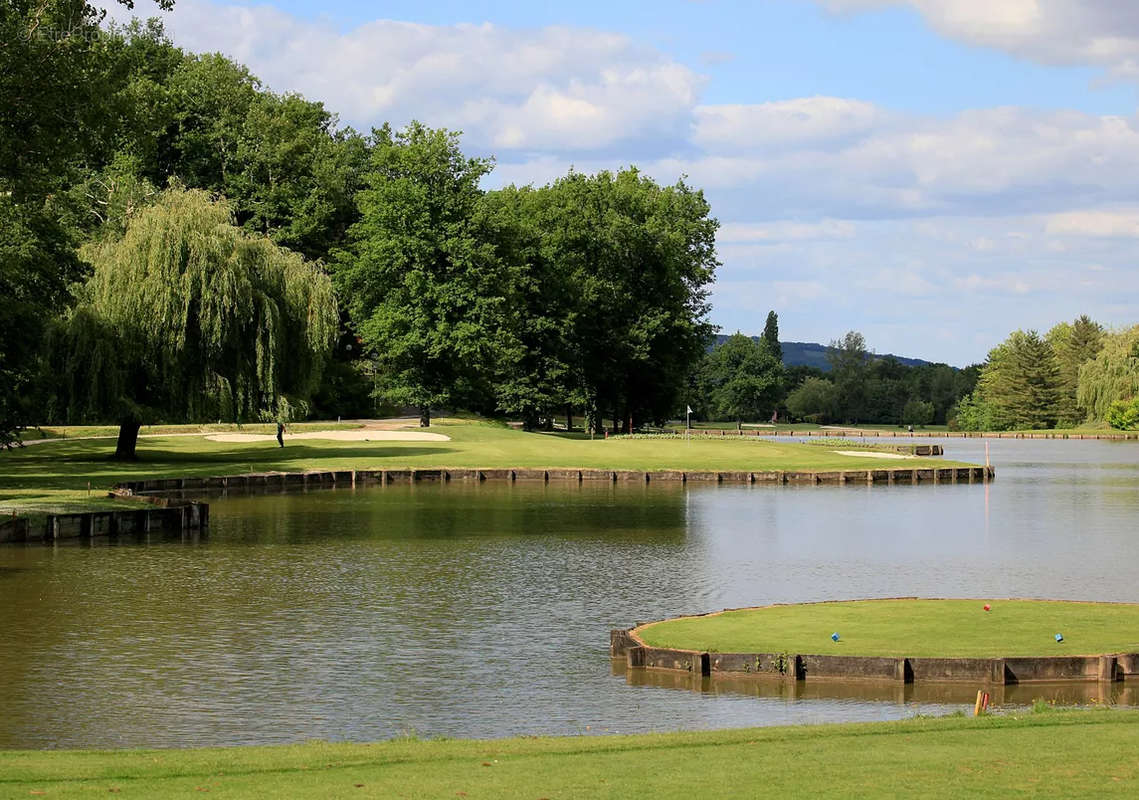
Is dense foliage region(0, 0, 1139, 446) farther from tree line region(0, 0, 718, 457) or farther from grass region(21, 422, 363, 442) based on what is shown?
grass region(21, 422, 363, 442)

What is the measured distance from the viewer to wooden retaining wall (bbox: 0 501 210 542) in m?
36.0

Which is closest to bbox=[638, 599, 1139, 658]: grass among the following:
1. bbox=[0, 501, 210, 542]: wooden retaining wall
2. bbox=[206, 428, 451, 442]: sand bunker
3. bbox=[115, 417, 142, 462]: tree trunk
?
bbox=[0, 501, 210, 542]: wooden retaining wall

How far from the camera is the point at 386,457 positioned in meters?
65.0

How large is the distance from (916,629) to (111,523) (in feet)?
83.8

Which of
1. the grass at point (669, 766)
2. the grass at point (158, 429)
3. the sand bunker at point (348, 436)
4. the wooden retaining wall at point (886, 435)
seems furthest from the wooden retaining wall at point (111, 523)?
the wooden retaining wall at point (886, 435)

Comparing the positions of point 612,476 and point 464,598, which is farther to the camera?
point 612,476

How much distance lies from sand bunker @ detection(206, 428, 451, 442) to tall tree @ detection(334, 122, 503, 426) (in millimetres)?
5890

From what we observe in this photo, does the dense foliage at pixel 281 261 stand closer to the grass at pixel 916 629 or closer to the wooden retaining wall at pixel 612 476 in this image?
the wooden retaining wall at pixel 612 476

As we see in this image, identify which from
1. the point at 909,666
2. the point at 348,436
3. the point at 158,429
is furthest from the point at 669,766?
the point at 158,429

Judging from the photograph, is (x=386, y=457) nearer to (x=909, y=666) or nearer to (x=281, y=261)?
(x=281, y=261)

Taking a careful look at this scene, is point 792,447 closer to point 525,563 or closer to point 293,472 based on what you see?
point 293,472

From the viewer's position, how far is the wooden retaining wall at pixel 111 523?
36.0 meters

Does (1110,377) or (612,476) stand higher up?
(1110,377)

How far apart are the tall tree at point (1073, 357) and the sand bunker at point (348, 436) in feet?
322
